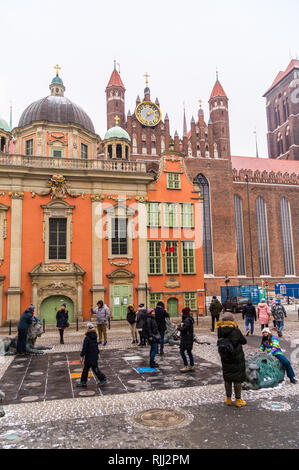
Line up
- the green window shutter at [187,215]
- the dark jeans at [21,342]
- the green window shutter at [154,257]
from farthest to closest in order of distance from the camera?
the green window shutter at [187,215] → the green window shutter at [154,257] → the dark jeans at [21,342]

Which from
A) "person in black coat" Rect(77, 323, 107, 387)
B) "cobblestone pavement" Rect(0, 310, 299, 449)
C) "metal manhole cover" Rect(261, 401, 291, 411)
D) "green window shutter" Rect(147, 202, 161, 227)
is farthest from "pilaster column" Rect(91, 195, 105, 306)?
"metal manhole cover" Rect(261, 401, 291, 411)

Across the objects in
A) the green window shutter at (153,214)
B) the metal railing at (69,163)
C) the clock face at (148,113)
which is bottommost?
the green window shutter at (153,214)

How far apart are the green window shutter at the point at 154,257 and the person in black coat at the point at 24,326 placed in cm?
1353

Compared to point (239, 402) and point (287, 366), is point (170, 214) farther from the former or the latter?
point (239, 402)

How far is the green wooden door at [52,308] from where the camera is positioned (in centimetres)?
2344

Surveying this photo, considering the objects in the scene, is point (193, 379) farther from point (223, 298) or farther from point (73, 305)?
point (223, 298)

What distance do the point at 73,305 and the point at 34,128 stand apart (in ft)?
45.1

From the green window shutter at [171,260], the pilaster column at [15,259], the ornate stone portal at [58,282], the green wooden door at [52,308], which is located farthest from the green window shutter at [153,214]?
the pilaster column at [15,259]

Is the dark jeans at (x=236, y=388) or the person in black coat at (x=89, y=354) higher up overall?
the person in black coat at (x=89, y=354)

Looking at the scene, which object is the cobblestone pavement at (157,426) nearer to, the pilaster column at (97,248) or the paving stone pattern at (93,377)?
the paving stone pattern at (93,377)

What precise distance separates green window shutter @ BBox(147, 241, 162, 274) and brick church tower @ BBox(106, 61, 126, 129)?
918 inches

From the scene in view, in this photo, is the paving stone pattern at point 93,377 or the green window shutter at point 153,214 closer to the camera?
the paving stone pattern at point 93,377

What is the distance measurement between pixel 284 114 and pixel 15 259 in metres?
63.8
